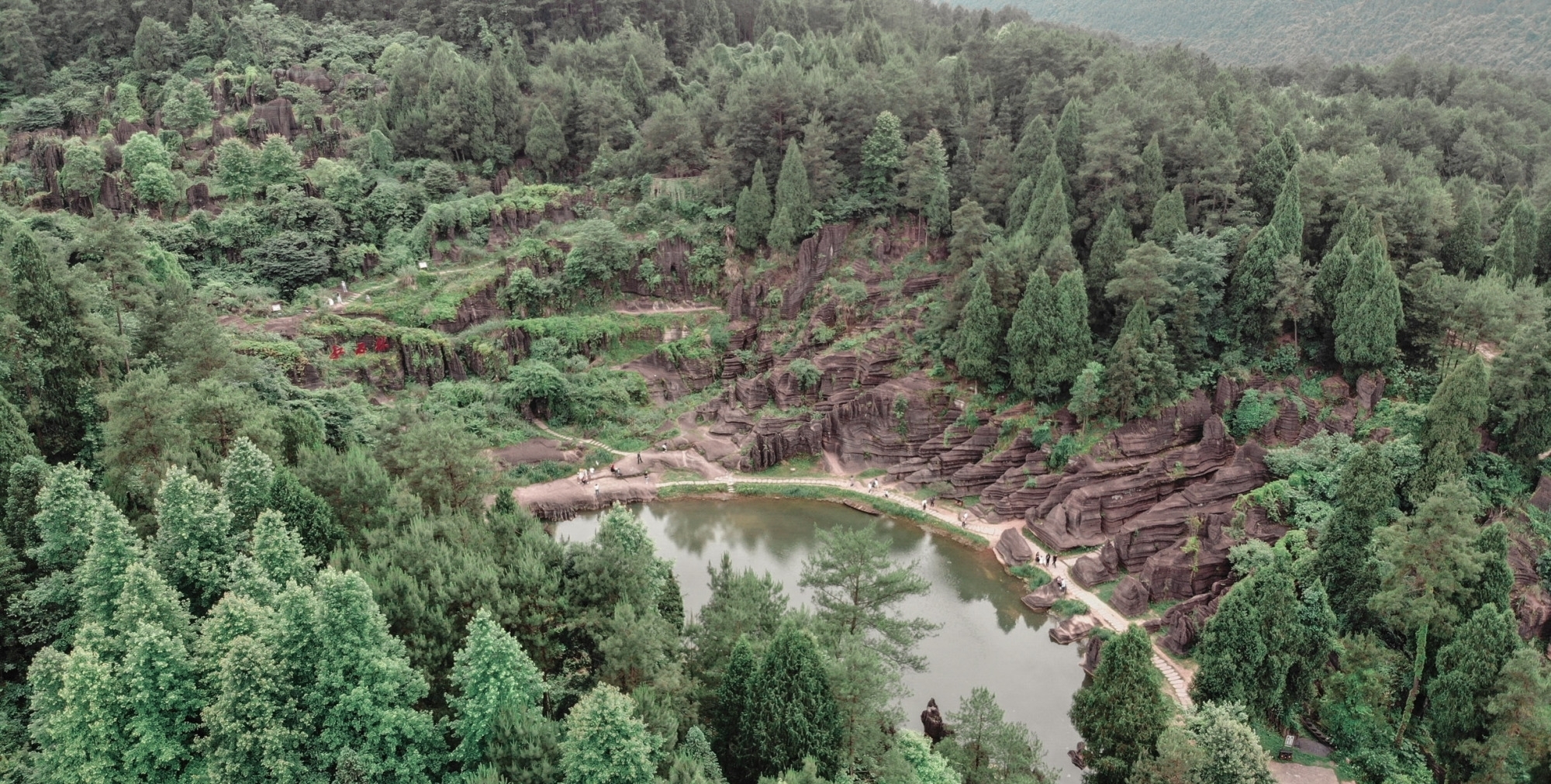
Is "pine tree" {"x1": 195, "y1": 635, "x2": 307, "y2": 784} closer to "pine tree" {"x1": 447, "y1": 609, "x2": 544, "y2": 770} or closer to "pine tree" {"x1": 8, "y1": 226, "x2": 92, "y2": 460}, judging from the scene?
"pine tree" {"x1": 447, "y1": 609, "x2": 544, "y2": 770}

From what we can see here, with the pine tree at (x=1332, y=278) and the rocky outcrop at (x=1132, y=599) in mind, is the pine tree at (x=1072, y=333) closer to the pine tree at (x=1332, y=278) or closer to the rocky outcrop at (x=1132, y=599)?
the pine tree at (x=1332, y=278)

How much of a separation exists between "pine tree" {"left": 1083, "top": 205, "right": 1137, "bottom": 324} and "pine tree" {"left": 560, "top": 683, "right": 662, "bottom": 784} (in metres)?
32.4

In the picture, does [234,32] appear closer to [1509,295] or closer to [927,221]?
[927,221]

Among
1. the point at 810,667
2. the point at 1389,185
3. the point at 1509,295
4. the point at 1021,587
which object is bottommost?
the point at 1021,587

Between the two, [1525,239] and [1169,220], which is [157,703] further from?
[1525,239]

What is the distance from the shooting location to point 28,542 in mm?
24719

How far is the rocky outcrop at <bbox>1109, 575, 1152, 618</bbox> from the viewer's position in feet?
118

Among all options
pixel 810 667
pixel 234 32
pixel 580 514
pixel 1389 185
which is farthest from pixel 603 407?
pixel 234 32

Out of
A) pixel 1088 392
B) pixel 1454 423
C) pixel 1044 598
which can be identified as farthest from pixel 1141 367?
pixel 1454 423

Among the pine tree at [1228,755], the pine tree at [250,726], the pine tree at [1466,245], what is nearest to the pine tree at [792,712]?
the pine tree at [1228,755]

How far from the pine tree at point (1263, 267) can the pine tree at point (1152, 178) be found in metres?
5.36

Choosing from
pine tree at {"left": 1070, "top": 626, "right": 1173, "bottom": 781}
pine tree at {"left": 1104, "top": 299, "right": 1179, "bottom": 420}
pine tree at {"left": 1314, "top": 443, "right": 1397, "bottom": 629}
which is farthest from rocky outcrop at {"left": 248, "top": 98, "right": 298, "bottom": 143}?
pine tree at {"left": 1314, "top": 443, "right": 1397, "bottom": 629}

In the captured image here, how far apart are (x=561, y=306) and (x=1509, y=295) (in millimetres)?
43100

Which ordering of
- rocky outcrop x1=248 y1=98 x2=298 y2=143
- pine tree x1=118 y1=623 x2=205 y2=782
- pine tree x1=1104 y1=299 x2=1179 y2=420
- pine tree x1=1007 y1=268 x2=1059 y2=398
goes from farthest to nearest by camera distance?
1. rocky outcrop x1=248 y1=98 x2=298 y2=143
2. pine tree x1=1007 y1=268 x2=1059 y2=398
3. pine tree x1=1104 y1=299 x2=1179 y2=420
4. pine tree x1=118 y1=623 x2=205 y2=782
